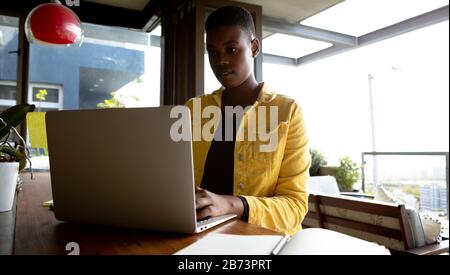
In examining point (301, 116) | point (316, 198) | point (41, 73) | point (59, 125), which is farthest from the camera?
point (41, 73)

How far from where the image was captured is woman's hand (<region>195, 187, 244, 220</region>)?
2.27 ft

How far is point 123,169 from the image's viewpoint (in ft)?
2.09

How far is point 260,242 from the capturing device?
543 mm

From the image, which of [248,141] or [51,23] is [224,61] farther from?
[51,23]

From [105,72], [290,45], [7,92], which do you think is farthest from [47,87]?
[290,45]

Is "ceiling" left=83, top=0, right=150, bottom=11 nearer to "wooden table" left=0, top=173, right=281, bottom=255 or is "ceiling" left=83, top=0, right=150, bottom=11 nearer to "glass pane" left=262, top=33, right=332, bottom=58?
"glass pane" left=262, top=33, right=332, bottom=58

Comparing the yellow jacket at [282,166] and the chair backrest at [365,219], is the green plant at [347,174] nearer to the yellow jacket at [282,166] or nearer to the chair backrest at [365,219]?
the chair backrest at [365,219]

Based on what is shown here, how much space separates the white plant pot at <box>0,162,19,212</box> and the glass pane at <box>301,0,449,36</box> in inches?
132

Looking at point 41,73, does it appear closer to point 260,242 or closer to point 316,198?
point 316,198

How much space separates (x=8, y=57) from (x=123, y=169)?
3298 mm

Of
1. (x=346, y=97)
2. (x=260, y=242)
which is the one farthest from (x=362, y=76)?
(x=260, y=242)

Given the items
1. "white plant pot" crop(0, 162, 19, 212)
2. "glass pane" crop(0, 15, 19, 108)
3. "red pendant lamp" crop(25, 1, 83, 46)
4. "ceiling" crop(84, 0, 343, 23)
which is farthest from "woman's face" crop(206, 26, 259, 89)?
"glass pane" crop(0, 15, 19, 108)

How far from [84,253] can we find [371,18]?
395cm
